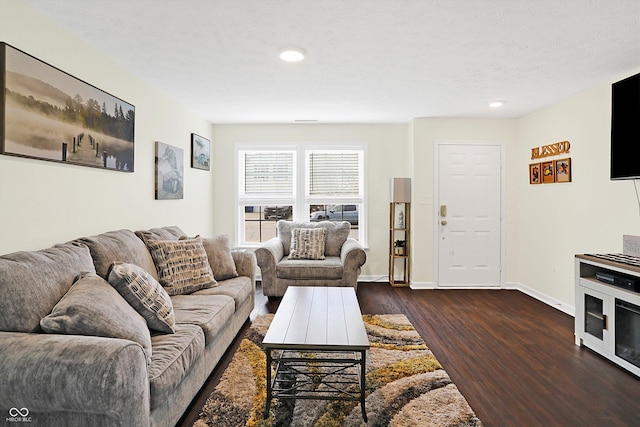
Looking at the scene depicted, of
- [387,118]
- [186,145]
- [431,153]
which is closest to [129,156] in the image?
[186,145]

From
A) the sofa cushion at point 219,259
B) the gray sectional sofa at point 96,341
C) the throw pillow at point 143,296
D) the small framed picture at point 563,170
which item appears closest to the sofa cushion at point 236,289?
the sofa cushion at point 219,259

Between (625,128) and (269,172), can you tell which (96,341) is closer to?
(625,128)

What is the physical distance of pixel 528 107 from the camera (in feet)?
14.4

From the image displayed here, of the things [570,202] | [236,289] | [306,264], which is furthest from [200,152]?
[570,202]

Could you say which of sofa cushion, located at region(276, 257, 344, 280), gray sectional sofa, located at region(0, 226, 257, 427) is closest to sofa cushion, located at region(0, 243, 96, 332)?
gray sectional sofa, located at region(0, 226, 257, 427)

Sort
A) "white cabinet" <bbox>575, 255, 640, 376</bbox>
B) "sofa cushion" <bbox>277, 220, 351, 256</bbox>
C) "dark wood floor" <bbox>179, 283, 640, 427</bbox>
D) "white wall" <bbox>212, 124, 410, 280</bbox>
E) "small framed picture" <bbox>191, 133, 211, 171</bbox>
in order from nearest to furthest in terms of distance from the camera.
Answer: "dark wood floor" <bbox>179, 283, 640, 427</bbox> < "white cabinet" <bbox>575, 255, 640, 376</bbox> < "small framed picture" <bbox>191, 133, 211, 171</bbox> < "sofa cushion" <bbox>277, 220, 351, 256</bbox> < "white wall" <bbox>212, 124, 410, 280</bbox>

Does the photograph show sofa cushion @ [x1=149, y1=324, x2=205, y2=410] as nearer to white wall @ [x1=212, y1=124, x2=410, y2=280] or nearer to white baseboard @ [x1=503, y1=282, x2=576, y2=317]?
white wall @ [x1=212, y1=124, x2=410, y2=280]

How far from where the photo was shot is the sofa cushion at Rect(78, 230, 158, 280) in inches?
→ 90.9

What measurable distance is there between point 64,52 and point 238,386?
248 cm

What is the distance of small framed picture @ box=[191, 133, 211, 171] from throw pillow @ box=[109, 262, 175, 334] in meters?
2.81

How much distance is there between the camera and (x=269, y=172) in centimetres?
558

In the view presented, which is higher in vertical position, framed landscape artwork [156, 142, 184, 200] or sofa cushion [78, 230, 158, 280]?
framed landscape artwork [156, 142, 184, 200]

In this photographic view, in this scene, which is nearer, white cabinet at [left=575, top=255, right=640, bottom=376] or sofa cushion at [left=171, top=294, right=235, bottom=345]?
sofa cushion at [left=171, top=294, right=235, bottom=345]

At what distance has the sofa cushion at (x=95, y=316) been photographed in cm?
157
